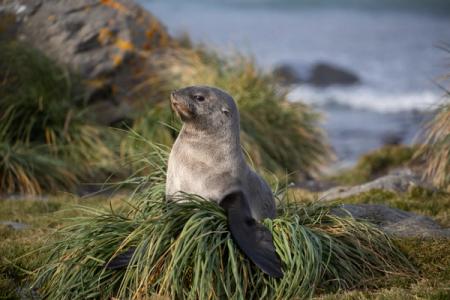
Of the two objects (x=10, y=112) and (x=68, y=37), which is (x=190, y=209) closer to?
(x=10, y=112)

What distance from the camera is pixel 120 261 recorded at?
189 inches

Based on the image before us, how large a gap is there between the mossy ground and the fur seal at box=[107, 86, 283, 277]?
1.93ft

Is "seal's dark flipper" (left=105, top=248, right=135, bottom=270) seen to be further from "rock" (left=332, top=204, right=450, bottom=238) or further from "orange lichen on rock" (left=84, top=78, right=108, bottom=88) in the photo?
"orange lichen on rock" (left=84, top=78, right=108, bottom=88)

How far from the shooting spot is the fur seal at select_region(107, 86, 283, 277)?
15.8 feet

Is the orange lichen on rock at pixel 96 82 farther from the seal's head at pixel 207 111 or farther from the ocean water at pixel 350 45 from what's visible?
the seal's head at pixel 207 111

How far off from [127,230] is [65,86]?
18.1ft

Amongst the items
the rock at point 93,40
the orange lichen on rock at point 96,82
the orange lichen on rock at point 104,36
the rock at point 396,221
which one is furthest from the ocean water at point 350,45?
the rock at point 396,221

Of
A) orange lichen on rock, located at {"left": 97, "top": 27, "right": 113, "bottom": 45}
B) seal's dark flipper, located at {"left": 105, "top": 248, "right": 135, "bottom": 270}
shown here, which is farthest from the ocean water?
seal's dark flipper, located at {"left": 105, "top": 248, "right": 135, "bottom": 270}

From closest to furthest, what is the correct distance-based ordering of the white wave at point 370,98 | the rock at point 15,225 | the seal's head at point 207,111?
the seal's head at point 207,111 < the rock at point 15,225 < the white wave at point 370,98

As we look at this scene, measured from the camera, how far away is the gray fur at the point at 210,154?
16.3 feet

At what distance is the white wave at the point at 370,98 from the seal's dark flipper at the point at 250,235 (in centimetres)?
2025

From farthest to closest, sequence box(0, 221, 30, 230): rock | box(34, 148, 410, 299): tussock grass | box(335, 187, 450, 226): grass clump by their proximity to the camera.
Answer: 1. box(335, 187, 450, 226): grass clump
2. box(0, 221, 30, 230): rock
3. box(34, 148, 410, 299): tussock grass

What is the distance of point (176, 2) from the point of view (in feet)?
187

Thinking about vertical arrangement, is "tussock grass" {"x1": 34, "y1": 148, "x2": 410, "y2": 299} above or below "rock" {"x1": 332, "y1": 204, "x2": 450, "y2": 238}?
above
